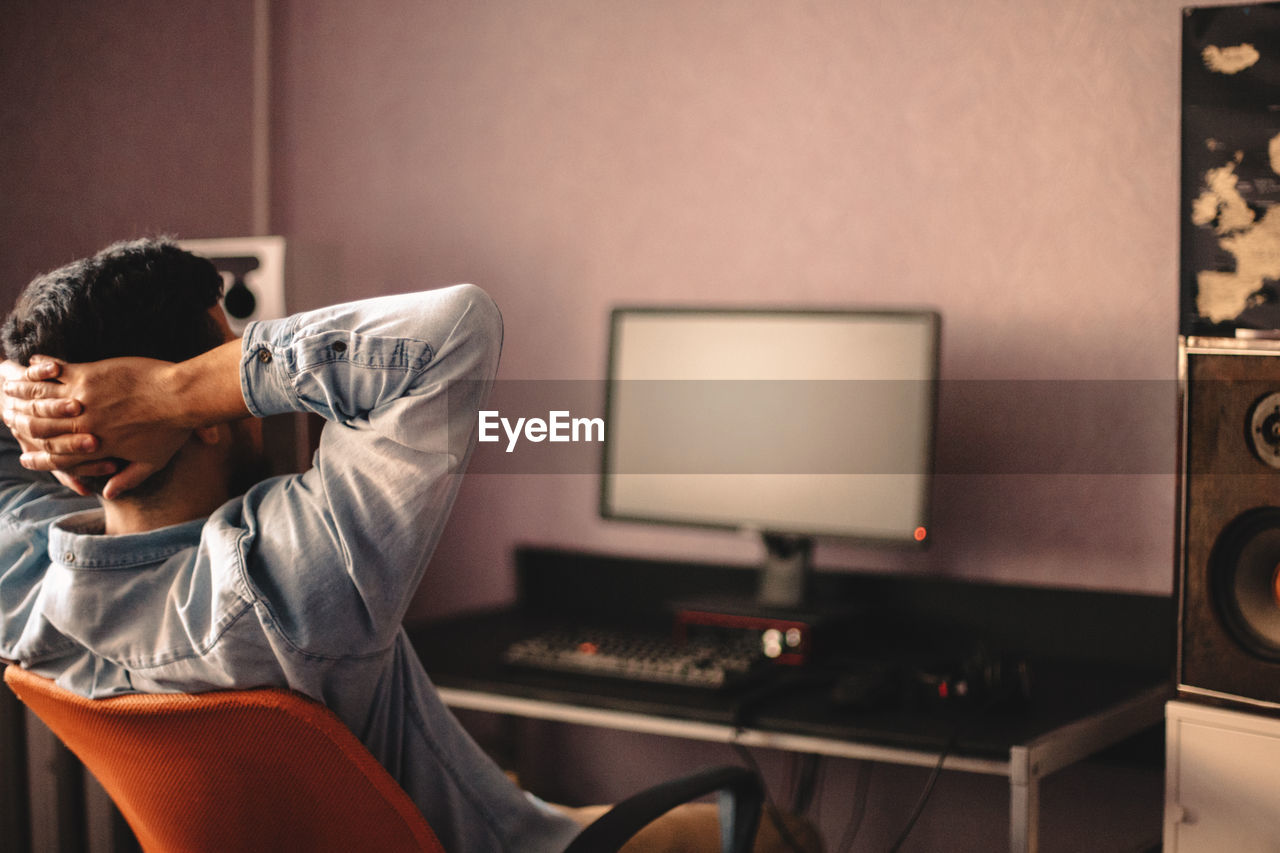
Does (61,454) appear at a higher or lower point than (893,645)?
higher

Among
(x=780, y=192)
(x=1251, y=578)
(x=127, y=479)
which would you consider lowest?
(x=1251, y=578)

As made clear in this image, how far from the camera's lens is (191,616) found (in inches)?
38.6

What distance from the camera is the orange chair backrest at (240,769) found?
0.91 metres

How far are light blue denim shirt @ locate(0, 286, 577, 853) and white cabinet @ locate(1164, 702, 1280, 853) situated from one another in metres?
1.02

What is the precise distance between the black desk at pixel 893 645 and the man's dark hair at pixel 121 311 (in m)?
0.83

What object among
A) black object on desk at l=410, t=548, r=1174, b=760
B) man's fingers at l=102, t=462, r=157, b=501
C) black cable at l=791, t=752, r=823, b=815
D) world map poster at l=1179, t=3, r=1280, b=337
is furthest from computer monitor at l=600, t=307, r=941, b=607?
man's fingers at l=102, t=462, r=157, b=501

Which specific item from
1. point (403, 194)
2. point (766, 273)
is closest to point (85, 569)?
point (766, 273)

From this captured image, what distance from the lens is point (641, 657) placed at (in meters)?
1.79

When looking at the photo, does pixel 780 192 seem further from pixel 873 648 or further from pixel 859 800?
pixel 859 800

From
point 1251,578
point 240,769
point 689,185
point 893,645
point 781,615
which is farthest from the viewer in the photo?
point 689,185

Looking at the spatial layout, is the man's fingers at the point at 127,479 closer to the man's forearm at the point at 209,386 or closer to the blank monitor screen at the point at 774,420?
the man's forearm at the point at 209,386

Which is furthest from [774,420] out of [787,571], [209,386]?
[209,386]

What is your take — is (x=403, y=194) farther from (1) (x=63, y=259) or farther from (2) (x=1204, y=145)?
(2) (x=1204, y=145)

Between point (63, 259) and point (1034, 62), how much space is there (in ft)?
6.01
